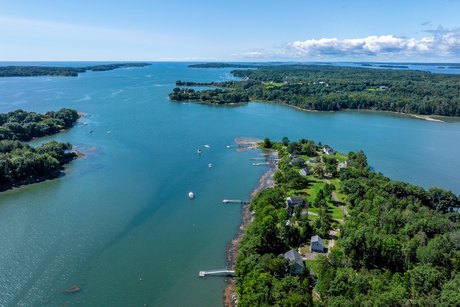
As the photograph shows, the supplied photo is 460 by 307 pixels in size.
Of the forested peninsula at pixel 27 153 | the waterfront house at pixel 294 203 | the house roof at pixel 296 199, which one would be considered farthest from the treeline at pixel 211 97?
the waterfront house at pixel 294 203

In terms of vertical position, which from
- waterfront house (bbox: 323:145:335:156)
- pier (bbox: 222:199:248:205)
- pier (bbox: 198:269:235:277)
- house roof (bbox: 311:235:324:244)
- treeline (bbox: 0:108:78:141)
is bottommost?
pier (bbox: 198:269:235:277)

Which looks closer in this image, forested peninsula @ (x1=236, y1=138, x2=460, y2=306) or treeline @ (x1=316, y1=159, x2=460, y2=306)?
treeline @ (x1=316, y1=159, x2=460, y2=306)

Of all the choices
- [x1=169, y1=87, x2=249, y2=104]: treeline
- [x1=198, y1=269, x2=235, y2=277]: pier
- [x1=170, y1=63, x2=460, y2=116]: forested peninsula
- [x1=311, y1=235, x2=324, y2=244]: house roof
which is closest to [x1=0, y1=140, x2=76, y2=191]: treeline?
[x1=198, y1=269, x2=235, y2=277]: pier

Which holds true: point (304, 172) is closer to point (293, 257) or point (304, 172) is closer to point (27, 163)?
point (293, 257)

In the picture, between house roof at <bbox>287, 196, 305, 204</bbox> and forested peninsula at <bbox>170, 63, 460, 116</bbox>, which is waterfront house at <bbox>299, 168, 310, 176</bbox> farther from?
forested peninsula at <bbox>170, 63, 460, 116</bbox>

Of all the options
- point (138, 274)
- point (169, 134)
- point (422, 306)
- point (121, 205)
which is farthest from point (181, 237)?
point (169, 134)

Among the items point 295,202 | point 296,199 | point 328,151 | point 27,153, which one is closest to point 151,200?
point 295,202
